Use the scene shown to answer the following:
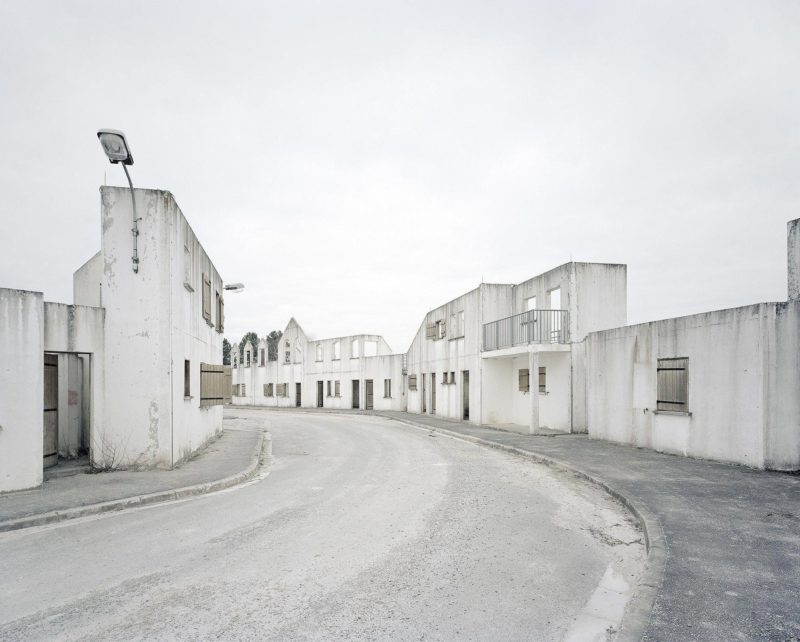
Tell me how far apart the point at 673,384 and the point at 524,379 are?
28.2ft

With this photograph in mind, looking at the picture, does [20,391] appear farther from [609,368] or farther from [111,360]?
[609,368]

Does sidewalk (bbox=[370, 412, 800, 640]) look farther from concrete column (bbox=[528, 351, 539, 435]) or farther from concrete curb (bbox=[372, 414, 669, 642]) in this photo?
concrete column (bbox=[528, 351, 539, 435])

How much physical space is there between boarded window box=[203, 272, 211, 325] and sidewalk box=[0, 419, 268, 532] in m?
4.51

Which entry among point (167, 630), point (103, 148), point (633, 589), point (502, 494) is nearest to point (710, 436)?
point (502, 494)

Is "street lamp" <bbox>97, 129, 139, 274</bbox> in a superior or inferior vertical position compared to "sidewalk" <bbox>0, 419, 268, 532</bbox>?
superior

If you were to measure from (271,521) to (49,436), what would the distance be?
6.37 meters

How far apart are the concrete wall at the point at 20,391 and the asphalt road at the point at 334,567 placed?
2.54 meters

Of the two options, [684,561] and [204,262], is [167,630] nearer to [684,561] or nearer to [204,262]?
[684,561]

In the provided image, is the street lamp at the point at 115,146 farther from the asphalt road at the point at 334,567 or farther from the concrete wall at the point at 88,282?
the asphalt road at the point at 334,567

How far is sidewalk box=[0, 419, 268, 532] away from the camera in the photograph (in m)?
7.64

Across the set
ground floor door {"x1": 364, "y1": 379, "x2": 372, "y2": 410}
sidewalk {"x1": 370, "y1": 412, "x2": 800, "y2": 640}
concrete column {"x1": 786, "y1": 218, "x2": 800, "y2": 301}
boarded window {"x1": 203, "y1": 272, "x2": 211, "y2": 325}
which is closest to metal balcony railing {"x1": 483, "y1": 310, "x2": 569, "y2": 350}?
sidewalk {"x1": 370, "y1": 412, "x2": 800, "y2": 640}

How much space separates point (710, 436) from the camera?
1191cm

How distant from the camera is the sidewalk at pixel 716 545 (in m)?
4.20

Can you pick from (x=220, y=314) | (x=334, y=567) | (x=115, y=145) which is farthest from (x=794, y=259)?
(x=220, y=314)
